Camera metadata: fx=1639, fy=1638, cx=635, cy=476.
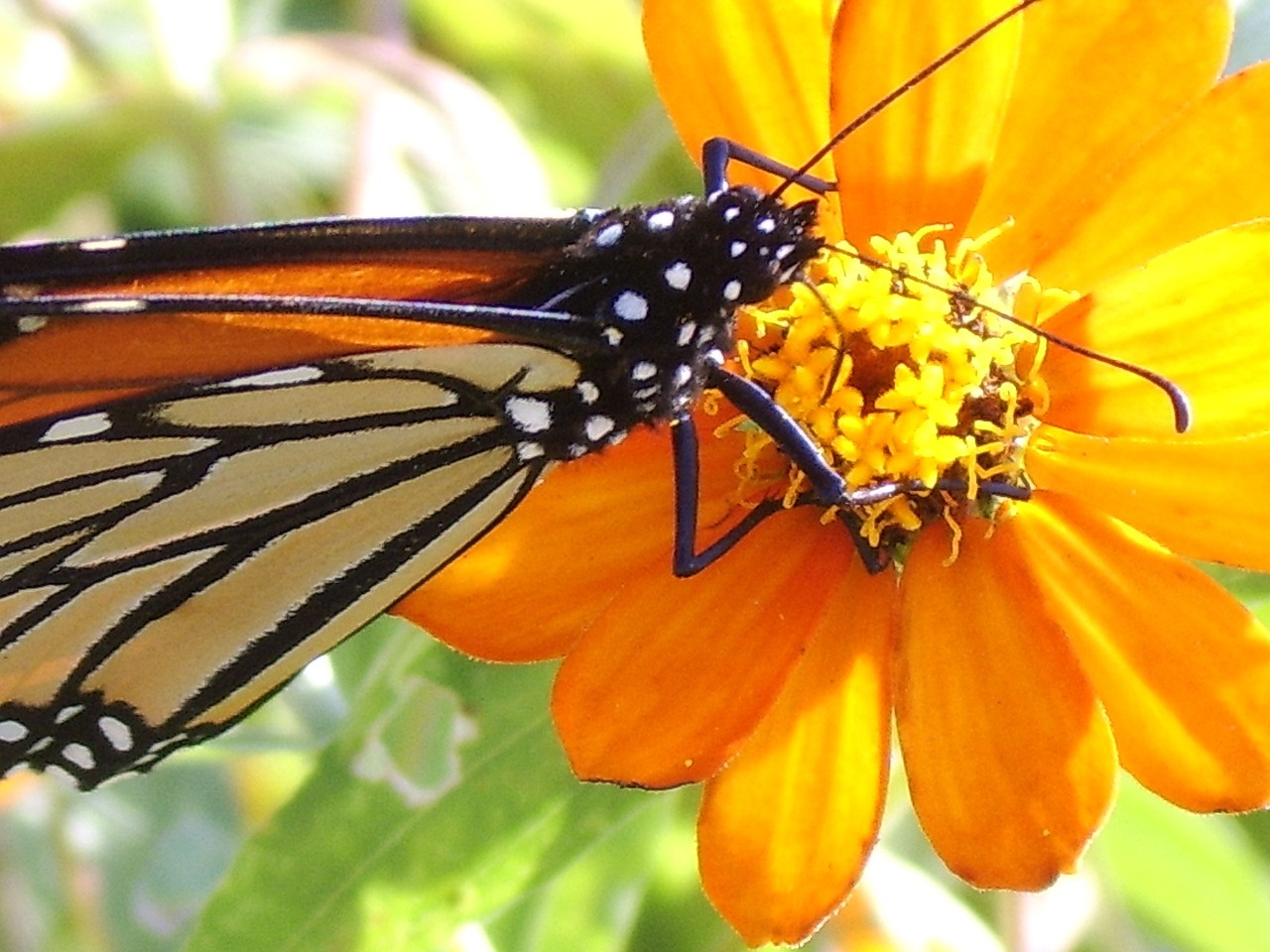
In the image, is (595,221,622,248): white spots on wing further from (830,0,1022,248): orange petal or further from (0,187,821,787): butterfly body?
(830,0,1022,248): orange petal

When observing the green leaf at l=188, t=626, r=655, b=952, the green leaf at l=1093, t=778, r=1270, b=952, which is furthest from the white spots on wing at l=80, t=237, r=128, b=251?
the green leaf at l=1093, t=778, r=1270, b=952

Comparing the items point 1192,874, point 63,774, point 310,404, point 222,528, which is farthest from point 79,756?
point 1192,874

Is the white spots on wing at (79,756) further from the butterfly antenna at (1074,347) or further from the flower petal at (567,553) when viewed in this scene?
the butterfly antenna at (1074,347)

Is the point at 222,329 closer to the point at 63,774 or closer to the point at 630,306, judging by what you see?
the point at 630,306

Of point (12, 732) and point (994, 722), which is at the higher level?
point (12, 732)

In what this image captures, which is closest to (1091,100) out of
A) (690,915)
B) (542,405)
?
(542,405)

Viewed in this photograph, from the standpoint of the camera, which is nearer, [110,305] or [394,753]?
[110,305]

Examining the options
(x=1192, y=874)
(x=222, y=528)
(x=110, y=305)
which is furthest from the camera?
(x=1192, y=874)

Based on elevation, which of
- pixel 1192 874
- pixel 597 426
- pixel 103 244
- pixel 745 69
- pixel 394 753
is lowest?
pixel 1192 874

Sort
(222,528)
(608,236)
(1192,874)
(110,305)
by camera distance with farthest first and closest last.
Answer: (1192,874) → (222,528) → (608,236) → (110,305)
